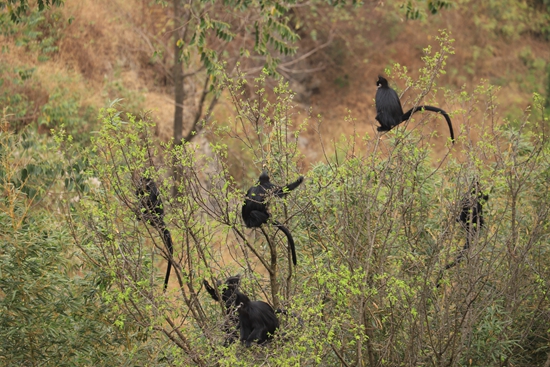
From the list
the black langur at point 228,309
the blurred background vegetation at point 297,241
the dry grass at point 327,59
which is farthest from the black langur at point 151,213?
the dry grass at point 327,59

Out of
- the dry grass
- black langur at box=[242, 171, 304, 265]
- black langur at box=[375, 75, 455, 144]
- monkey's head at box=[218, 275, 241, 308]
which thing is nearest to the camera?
monkey's head at box=[218, 275, 241, 308]

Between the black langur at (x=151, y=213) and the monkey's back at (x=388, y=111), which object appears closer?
the black langur at (x=151, y=213)

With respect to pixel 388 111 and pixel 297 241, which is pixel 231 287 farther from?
pixel 388 111

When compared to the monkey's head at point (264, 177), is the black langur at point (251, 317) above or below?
below

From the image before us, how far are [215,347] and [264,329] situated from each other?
0.40 metres

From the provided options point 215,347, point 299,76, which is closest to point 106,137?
point 215,347

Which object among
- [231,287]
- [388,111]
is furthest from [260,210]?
[388,111]

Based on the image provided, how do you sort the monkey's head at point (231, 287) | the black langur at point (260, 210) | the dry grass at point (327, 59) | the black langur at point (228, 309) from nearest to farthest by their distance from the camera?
the black langur at point (228, 309) → the monkey's head at point (231, 287) → the black langur at point (260, 210) → the dry grass at point (327, 59)

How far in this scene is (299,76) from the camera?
1595cm

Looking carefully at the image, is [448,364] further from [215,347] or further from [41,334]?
[41,334]

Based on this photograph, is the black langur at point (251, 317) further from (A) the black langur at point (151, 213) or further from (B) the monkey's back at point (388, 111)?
(B) the monkey's back at point (388, 111)

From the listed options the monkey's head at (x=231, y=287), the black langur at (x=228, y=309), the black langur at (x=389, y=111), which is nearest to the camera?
the black langur at (x=228, y=309)

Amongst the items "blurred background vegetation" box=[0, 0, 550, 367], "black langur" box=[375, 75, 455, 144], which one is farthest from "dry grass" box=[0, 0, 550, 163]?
"black langur" box=[375, 75, 455, 144]

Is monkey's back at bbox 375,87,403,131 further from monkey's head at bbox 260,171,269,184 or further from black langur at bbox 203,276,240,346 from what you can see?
black langur at bbox 203,276,240,346
